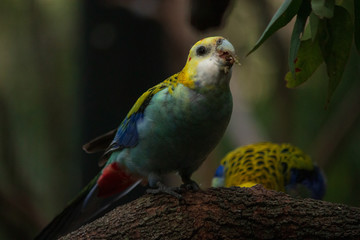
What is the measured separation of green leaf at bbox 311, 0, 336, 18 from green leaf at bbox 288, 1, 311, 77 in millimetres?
188

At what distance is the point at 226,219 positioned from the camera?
9.29 feet

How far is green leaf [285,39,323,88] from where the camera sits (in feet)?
8.99

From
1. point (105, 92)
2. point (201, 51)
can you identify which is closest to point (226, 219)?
point (201, 51)

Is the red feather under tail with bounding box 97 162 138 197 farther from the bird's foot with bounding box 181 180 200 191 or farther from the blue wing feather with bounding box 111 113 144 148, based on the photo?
the bird's foot with bounding box 181 180 200 191

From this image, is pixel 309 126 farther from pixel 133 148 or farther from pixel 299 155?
pixel 133 148

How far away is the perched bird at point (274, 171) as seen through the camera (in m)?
4.41

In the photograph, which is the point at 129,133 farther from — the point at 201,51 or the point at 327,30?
the point at 327,30

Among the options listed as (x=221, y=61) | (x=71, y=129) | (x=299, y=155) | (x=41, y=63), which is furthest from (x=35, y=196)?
(x=221, y=61)

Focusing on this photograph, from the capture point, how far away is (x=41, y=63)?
782 cm

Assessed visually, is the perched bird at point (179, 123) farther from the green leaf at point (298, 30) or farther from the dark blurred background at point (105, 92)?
the dark blurred background at point (105, 92)

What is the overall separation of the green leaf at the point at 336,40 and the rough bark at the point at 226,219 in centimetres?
75

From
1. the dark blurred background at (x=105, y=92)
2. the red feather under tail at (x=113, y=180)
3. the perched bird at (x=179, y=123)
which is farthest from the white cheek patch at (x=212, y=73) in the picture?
the dark blurred background at (x=105, y=92)

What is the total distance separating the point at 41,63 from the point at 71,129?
107cm

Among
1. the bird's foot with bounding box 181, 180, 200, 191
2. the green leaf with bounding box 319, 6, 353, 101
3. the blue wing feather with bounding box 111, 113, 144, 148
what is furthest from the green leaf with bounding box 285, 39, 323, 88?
the blue wing feather with bounding box 111, 113, 144, 148
